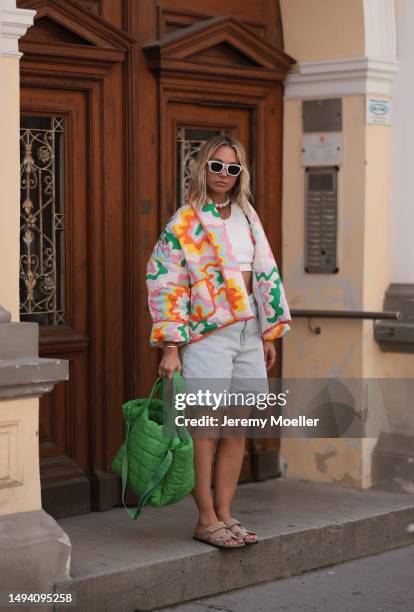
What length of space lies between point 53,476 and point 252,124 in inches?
89.0

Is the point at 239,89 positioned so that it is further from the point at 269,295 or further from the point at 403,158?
the point at 269,295

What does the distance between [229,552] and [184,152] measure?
2.27 meters

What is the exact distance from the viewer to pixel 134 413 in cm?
608

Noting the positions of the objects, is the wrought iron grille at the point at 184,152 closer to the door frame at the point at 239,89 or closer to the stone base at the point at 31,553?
the door frame at the point at 239,89

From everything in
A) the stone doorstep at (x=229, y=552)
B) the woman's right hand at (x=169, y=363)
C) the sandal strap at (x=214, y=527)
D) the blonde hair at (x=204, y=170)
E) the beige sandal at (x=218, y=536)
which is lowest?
the stone doorstep at (x=229, y=552)

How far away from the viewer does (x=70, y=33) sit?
6.71m

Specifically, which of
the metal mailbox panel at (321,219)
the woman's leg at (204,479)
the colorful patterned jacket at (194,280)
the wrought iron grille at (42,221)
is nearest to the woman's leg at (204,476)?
the woman's leg at (204,479)

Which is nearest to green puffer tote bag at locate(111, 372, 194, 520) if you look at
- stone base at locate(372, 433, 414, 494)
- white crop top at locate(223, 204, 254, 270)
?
white crop top at locate(223, 204, 254, 270)

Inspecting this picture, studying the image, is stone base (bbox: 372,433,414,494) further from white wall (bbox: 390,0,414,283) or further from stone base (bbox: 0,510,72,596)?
stone base (bbox: 0,510,72,596)

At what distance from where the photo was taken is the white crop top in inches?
241

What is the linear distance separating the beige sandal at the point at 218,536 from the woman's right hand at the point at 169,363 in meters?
0.73

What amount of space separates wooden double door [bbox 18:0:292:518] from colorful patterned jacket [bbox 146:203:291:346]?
2.99 feet

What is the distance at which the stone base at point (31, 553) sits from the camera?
539cm

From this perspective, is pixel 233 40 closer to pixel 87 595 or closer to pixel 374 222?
pixel 374 222
